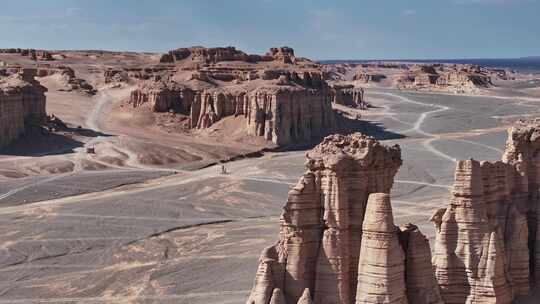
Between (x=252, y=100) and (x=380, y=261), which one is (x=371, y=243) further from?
(x=252, y=100)

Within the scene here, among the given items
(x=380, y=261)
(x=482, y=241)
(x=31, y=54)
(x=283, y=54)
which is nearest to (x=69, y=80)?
(x=283, y=54)

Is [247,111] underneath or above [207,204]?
above

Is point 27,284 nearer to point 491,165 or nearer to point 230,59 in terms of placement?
point 491,165

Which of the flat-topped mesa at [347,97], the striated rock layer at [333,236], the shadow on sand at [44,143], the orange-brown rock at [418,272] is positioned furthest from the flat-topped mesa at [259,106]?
the orange-brown rock at [418,272]

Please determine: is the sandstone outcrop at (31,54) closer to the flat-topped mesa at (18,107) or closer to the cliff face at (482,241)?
the flat-topped mesa at (18,107)

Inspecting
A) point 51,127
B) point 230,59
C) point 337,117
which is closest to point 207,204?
point 51,127

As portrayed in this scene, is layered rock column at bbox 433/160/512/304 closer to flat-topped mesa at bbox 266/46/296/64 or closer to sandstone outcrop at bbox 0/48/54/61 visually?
flat-topped mesa at bbox 266/46/296/64

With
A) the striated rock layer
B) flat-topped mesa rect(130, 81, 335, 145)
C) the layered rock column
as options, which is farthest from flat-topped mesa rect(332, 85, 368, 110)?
the striated rock layer
